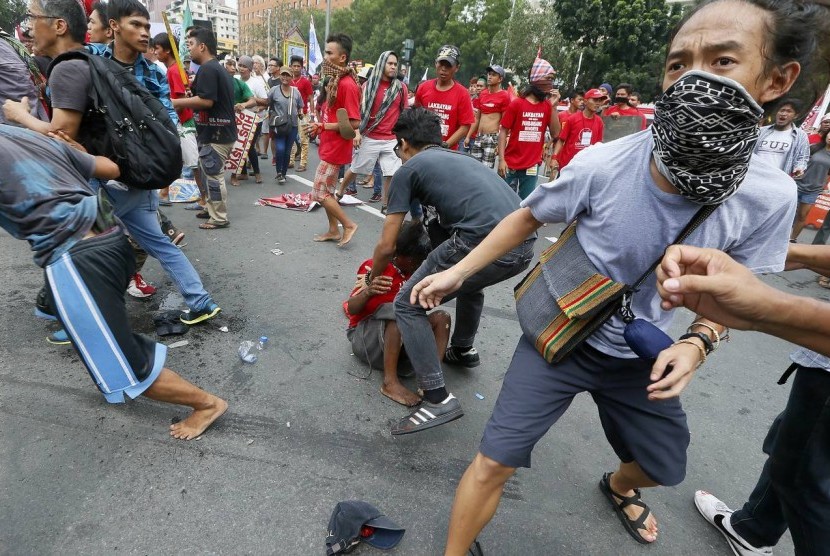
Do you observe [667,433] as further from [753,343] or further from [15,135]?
[753,343]

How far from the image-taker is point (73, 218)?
1895 millimetres

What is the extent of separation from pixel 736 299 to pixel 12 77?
4.10 m

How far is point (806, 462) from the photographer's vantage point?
4.93 feet

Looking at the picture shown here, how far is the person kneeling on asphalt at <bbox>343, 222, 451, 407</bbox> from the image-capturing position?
2.68 meters

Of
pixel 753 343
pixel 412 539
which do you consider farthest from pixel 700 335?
pixel 753 343

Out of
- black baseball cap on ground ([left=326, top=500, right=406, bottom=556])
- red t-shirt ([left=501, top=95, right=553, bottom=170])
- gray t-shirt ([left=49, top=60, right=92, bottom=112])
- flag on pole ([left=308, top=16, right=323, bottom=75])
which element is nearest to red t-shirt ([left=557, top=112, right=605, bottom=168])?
red t-shirt ([left=501, top=95, right=553, bottom=170])

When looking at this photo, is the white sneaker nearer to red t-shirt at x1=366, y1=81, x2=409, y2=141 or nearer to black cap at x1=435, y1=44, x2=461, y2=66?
red t-shirt at x1=366, y1=81, x2=409, y2=141

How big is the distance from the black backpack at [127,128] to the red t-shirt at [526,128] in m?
4.17

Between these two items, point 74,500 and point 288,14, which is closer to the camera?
point 74,500

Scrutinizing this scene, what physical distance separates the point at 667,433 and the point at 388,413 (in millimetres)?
1460

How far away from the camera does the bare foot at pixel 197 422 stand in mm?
2262

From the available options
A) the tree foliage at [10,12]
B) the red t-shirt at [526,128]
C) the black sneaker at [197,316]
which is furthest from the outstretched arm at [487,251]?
the tree foliage at [10,12]

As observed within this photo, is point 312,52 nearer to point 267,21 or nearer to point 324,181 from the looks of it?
point 324,181

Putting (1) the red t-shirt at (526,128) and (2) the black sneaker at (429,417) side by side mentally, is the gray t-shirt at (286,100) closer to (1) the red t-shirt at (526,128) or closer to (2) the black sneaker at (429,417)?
(1) the red t-shirt at (526,128)
